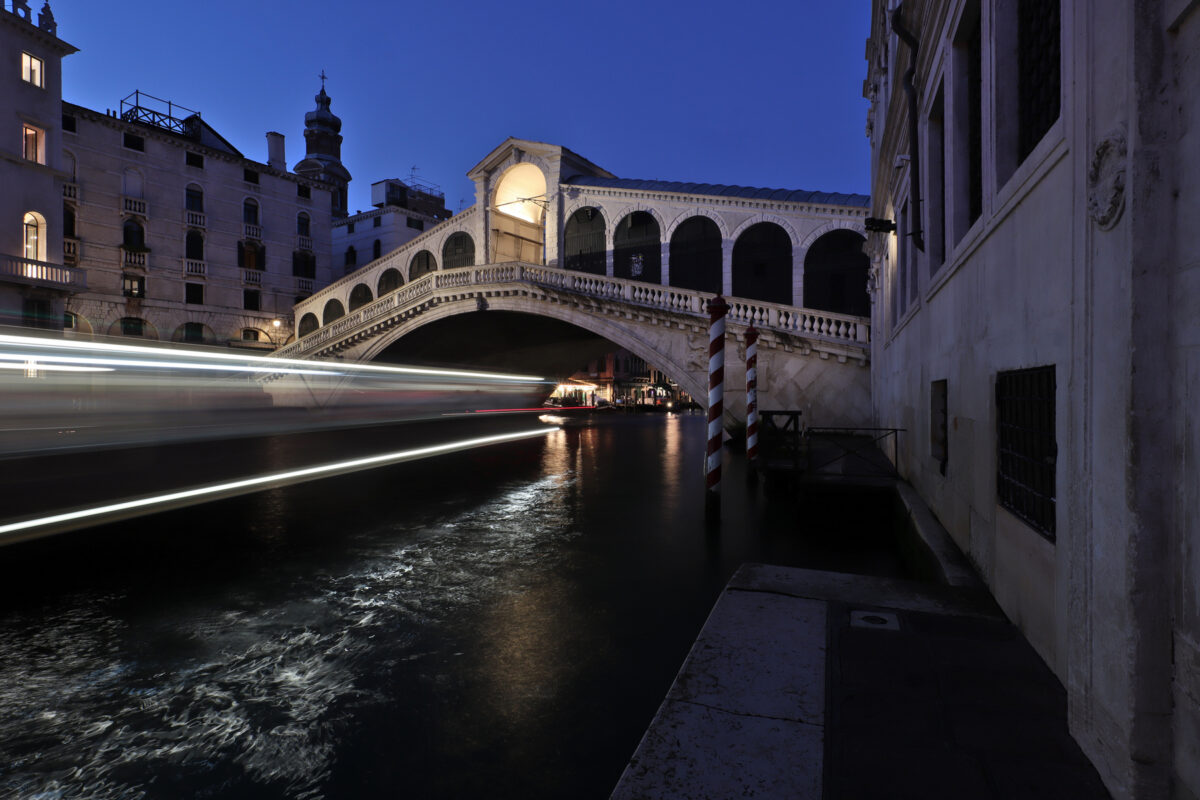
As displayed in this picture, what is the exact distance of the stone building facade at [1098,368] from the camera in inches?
68.9

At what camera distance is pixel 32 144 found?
23.7m

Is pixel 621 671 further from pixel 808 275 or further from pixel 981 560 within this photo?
pixel 808 275

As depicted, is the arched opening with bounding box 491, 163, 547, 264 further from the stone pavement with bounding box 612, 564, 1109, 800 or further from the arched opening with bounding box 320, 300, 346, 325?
the stone pavement with bounding box 612, 564, 1109, 800

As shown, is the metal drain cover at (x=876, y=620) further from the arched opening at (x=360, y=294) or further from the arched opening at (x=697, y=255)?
the arched opening at (x=360, y=294)

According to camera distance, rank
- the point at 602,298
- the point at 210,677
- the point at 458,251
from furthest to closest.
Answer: the point at 458,251 → the point at 602,298 → the point at 210,677

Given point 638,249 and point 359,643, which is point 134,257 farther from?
point 359,643

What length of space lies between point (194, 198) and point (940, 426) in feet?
131

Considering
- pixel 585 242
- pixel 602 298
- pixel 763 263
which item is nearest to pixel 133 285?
pixel 585 242

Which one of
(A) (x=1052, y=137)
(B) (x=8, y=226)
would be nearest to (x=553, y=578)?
(A) (x=1052, y=137)

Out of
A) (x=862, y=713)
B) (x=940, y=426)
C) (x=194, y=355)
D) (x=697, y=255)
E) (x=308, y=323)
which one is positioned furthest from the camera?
(x=308, y=323)

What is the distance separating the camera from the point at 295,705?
2789 mm

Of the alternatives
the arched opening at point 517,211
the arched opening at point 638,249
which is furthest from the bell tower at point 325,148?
the arched opening at point 638,249

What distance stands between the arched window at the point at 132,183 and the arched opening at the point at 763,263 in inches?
1174

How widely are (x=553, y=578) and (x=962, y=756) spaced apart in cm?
312
